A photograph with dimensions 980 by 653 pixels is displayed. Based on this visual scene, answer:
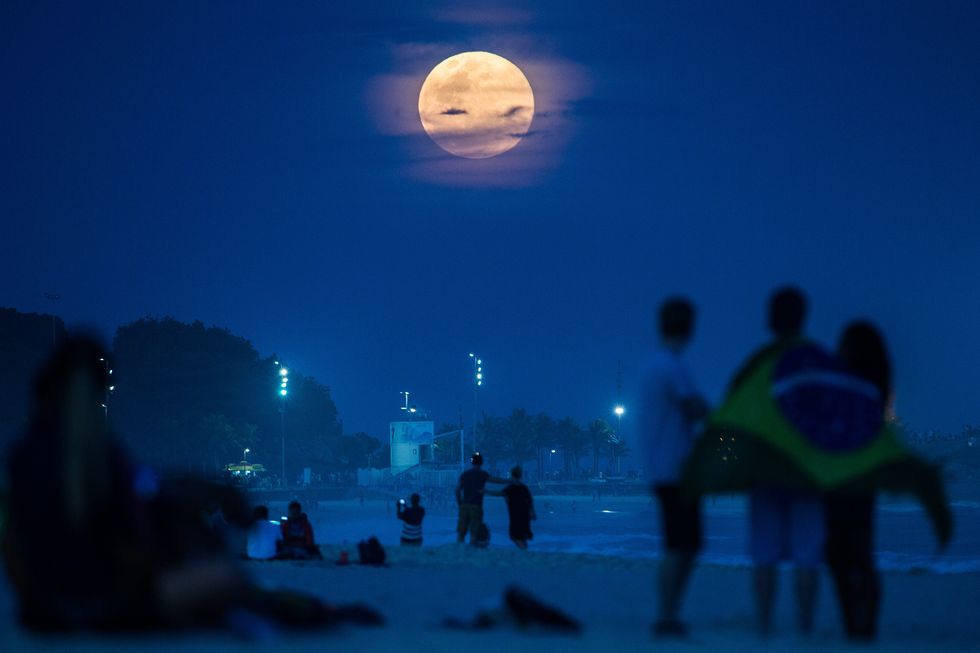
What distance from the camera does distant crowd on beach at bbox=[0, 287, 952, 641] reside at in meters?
5.05

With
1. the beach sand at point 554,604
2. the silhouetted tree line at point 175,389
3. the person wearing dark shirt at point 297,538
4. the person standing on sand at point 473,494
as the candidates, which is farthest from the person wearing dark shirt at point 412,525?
the silhouetted tree line at point 175,389

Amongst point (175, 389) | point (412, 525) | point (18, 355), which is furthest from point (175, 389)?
point (412, 525)

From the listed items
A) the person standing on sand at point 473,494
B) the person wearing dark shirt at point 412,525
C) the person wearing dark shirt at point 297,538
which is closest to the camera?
the person wearing dark shirt at point 297,538

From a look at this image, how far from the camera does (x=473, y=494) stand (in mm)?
20641

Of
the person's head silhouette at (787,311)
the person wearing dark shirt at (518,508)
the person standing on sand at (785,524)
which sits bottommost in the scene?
the person wearing dark shirt at (518,508)

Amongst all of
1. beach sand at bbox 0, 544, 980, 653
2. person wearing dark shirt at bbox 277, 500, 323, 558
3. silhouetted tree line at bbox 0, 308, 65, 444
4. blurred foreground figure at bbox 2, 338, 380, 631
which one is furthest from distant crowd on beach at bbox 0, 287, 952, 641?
silhouetted tree line at bbox 0, 308, 65, 444

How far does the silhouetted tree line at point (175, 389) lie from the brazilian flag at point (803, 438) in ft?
307

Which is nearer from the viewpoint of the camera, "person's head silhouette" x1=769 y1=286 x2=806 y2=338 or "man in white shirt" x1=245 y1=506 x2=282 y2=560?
"person's head silhouette" x1=769 y1=286 x2=806 y2=338

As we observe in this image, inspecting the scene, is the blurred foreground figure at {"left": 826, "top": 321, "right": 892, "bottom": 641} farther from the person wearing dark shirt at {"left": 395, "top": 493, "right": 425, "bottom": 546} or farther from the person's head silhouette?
the person wearing dark shirt at {"left": 395, "top": 493, "right": 425, "bottom": 546}

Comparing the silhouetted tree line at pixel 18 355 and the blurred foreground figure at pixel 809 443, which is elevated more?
the silhouetted tree line at pixel 18 355

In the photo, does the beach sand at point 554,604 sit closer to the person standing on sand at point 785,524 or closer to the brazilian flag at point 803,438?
the person standing on sand at point 785,524

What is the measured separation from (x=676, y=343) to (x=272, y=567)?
9.53 meters

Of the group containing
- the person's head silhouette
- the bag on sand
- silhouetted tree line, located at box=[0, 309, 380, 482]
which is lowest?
the bag on sand

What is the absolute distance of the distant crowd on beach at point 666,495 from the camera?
16.6ft
